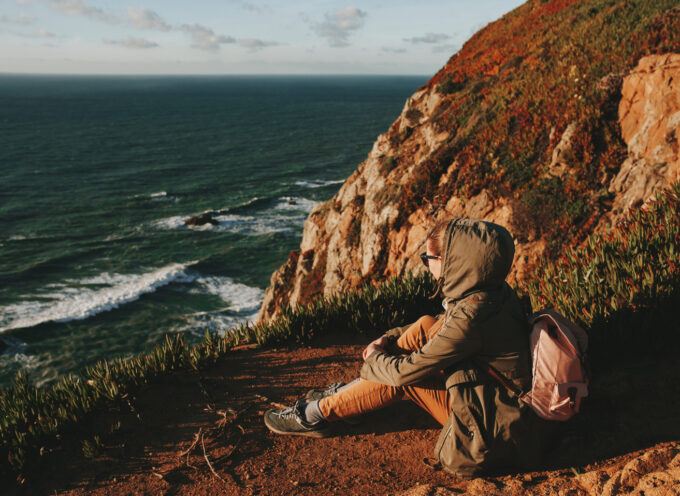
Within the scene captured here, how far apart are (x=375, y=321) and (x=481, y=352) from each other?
3473 mm

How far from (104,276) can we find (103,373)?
29712mm

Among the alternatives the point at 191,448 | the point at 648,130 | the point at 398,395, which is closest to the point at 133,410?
the point at 191,448

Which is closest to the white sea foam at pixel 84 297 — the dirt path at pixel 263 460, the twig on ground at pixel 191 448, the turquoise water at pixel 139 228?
the turquoise water at pixel 139 228

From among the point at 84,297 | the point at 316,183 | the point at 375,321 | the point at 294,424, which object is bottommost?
the point at 84,297

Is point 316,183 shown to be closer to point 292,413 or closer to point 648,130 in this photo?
point 648,130

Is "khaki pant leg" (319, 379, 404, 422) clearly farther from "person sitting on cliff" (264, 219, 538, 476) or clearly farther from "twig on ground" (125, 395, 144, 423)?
"twig on ground" (125, 395, 144, 423)

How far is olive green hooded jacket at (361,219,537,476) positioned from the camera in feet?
10.4

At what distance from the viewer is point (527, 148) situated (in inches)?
475

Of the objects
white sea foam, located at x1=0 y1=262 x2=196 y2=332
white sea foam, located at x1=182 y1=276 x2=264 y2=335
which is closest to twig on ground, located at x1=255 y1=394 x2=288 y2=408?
white sea foam, located at x1=182 y1=276 x2=264 y2=335

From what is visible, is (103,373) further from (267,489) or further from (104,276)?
(104,276)

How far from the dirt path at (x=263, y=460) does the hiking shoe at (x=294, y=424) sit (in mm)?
102

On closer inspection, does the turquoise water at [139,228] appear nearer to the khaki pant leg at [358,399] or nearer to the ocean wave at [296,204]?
the ocean wave at [296,204]

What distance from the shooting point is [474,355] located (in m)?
3.32

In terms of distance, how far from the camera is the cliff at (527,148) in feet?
32.4
